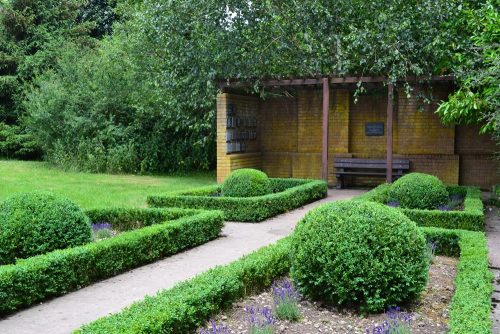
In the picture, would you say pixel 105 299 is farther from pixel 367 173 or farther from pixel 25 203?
pixel 367 173

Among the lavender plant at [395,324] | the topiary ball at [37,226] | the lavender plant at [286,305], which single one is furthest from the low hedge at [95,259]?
the lavender plant at [395,324]

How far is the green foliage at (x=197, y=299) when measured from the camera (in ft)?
11.8

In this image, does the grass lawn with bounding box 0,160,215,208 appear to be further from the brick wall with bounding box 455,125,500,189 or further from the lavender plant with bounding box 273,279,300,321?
the brick wall with bounding box 455,125,500,189

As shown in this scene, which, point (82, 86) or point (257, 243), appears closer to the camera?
point (257, 243)

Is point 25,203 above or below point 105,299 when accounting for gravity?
above

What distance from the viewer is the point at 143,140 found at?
19562 millimetres

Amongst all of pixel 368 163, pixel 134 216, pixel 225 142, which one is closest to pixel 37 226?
pixel 134 216

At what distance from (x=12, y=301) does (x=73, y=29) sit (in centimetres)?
2442

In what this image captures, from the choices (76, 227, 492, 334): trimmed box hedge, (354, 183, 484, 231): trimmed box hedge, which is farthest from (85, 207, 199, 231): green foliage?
(354, 183, 484, 231): trimmed box hedge

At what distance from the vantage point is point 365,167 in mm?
14914

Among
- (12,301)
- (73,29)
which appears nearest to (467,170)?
(12,301)

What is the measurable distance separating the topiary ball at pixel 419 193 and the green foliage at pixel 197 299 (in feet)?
16.3

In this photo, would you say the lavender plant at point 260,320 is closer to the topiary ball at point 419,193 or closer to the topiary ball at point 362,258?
the topiary ball at point 362,258

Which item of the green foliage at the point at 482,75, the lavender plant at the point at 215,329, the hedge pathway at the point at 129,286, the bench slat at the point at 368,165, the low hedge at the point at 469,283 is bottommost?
the hedge pathway at the point at 129,286
